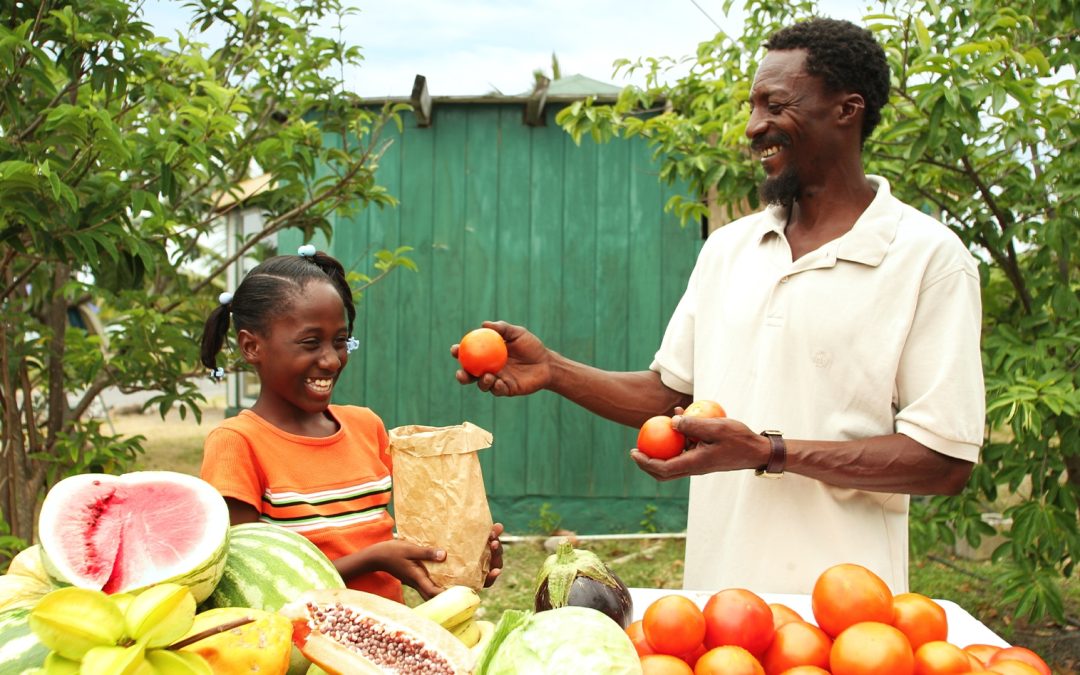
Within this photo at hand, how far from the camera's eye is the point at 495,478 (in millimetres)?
8391

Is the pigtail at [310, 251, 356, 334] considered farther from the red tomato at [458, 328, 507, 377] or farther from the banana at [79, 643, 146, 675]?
the banana at [79, 643, 146, 675]

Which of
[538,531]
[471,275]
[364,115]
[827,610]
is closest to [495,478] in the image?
[538,531]

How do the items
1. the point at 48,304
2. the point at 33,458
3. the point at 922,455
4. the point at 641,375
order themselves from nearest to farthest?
the point at 922,455 < the point at 641,375 < the point at 33,458 < the point at 48,304

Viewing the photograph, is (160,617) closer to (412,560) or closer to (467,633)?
(467,633)

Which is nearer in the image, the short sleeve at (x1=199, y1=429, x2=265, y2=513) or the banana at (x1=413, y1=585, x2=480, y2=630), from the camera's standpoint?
the banana at (x1=413, y1=585, x2=480, y2=630)

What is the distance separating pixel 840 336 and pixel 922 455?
0.40 m

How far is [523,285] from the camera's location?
834 cm

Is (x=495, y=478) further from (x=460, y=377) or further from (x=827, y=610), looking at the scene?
(x=827, y=610)

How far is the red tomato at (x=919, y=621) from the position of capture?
197cm

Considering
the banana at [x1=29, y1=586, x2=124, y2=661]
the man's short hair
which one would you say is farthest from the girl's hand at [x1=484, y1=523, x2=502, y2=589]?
the man's short hair

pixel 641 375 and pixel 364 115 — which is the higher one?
pixel 364 115

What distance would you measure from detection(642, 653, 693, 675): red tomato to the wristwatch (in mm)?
890

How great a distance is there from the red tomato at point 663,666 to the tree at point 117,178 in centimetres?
262

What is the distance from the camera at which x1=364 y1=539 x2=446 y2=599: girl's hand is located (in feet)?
7.34
